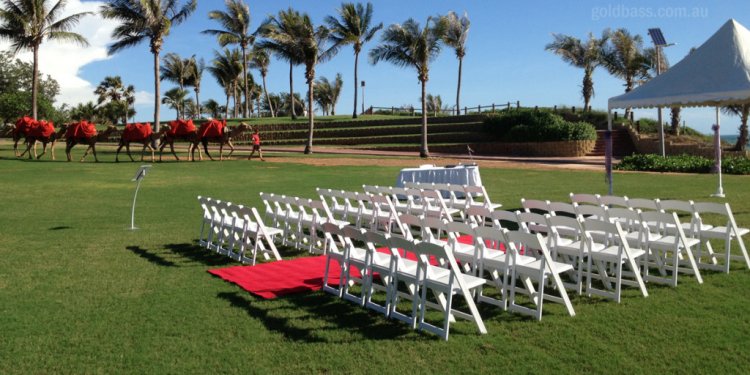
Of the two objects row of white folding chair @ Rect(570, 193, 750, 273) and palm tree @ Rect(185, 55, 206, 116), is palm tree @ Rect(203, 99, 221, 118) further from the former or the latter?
row of white folding chair @ Rect(570, 193, 750, 273)

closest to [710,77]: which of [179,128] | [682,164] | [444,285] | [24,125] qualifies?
[444,285]

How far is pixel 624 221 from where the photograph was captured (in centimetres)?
810

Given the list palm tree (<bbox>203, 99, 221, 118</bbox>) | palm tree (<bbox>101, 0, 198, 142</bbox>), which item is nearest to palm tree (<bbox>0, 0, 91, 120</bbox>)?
palm tree (<bbox>101, 0, 198, 142</bbox>)

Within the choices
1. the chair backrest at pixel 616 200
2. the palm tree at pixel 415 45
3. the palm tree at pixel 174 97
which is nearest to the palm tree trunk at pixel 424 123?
the palm tree at pixel 415 45

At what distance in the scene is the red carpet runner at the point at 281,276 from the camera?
20.9 feet

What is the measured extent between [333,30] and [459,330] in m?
35.9

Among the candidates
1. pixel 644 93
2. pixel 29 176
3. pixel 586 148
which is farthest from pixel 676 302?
pixel 586 148

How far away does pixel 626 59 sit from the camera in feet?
148

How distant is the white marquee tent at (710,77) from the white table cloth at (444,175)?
9.93 feet

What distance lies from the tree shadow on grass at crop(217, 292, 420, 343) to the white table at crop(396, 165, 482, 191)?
337 inches

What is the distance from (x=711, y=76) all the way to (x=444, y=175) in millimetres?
5940

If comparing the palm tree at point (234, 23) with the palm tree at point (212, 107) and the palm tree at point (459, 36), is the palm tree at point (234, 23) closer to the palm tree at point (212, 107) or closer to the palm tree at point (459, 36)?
the palm tree at point (459, 36)

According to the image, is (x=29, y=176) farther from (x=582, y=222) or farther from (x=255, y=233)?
(x=582, y=222)

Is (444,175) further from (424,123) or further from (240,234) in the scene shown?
(424,123)
